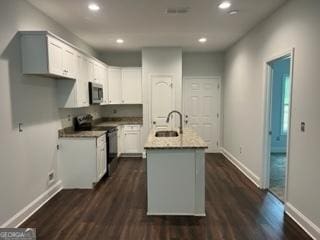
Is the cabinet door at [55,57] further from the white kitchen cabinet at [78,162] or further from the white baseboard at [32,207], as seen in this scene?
the white baseboard at [32,207]

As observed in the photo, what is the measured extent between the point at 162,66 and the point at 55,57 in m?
3.33

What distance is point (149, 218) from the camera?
3.21 m

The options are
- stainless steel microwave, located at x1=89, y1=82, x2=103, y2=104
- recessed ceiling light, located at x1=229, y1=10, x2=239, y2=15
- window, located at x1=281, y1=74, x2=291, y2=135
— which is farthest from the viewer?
window, located at x1=281, y1=74, x2=291, y2=135

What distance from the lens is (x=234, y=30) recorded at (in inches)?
187

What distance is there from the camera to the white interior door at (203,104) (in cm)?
707

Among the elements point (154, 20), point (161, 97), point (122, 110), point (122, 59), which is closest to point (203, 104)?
point (161, 97)

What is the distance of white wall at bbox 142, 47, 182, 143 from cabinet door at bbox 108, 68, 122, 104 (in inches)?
29.4

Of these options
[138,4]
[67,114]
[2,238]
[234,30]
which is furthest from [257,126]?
[2,238]

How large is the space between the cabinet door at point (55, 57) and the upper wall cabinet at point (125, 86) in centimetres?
298

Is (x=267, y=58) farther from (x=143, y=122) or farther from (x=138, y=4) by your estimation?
(x=143, y=122)

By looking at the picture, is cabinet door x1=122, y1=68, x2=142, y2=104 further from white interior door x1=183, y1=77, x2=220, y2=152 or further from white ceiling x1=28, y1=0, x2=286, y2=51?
white interior door x1=183, y1=77, x2=220, y2=152

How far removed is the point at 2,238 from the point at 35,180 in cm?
200

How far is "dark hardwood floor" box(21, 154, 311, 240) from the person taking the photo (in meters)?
2.82

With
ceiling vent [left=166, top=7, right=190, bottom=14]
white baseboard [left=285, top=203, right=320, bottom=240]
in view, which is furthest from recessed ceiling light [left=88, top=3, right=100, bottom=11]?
white baseboard [left=285, top=203, right=320, bottom=240]
